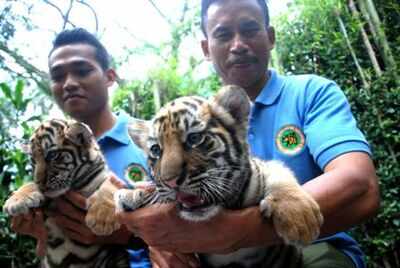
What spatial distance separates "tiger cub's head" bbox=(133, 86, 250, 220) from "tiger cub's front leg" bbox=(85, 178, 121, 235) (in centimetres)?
61

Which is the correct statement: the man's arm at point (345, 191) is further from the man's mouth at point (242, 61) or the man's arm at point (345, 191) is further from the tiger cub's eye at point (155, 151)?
the man's mouth at point (242, 61)

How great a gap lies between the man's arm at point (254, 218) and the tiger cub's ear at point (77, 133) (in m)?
0.96

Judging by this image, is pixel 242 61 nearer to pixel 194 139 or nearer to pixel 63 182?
pixel 194 139

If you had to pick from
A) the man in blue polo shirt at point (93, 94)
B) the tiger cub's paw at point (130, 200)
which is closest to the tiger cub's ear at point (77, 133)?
the man in blue polo shirt at point (93, 94)

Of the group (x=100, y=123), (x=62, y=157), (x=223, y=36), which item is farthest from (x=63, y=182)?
(x=223, y=36)

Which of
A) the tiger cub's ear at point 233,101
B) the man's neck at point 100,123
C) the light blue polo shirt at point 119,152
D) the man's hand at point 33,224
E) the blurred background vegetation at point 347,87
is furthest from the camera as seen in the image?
the blurred background vegetation at point 347,87

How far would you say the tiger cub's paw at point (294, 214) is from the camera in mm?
1863

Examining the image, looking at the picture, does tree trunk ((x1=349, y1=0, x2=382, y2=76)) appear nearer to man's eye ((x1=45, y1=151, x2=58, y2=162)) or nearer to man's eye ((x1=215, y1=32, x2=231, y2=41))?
man's eye ((x1=215, y1=32, x2=231, y2=41))

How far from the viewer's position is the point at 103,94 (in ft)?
13.4

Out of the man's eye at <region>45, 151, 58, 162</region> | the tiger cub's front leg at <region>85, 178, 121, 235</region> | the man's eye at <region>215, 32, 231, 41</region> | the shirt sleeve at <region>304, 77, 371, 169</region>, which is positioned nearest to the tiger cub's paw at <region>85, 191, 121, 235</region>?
the tiger cub's front leg at <region>85, 178, 121, 235</region>

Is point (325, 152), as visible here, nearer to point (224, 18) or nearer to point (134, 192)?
point (134, 192)

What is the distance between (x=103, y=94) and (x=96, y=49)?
505 mm

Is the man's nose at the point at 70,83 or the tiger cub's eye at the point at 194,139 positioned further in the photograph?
the man's nose at the point at 70,83

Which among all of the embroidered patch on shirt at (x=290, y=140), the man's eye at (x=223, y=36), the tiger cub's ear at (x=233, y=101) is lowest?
the embroidered patch on shirt at (x=290, y=140)
